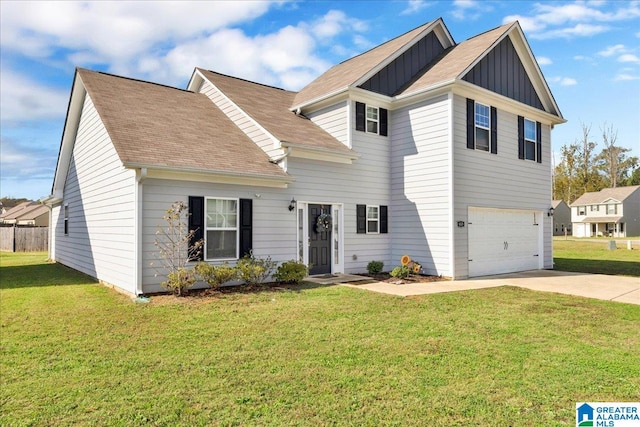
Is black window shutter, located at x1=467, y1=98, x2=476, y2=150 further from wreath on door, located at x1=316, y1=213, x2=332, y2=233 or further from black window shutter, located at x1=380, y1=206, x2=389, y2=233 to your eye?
wreath on door, located at x1=316, y1=213, x2=332, y2=233

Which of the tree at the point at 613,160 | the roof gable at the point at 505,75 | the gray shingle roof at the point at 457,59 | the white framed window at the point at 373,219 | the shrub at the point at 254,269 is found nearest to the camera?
the shrub at the point at 254,269

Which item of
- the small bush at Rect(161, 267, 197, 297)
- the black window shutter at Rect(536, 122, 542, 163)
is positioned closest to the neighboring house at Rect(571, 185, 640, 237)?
the black window shutter at Rect(536, 122, 542, 163)

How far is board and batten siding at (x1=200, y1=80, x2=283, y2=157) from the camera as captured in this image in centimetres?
1164

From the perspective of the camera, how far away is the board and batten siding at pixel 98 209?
9188mm

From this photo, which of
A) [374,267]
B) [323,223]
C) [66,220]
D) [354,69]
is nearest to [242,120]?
[323,223]

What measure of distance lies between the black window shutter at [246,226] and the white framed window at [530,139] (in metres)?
10.1

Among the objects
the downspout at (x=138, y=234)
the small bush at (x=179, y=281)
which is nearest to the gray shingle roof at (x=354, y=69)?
the downspout at (x=138, y=234)

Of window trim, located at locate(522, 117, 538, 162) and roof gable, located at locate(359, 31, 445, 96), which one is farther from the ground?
roof gable, located at locate(359, 31, 445, 96)

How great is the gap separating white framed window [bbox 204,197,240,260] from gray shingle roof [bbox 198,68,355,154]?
95.2 inches

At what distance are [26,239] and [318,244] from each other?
22188mm

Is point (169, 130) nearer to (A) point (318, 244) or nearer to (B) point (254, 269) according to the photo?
(B) point (254, 269)

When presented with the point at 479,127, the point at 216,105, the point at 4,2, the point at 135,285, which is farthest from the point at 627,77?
the point at 4,2

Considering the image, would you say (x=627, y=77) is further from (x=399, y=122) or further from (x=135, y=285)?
(x=135, y=285)

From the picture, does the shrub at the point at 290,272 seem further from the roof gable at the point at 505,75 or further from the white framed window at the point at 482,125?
the roof gable at the point at 505,75
